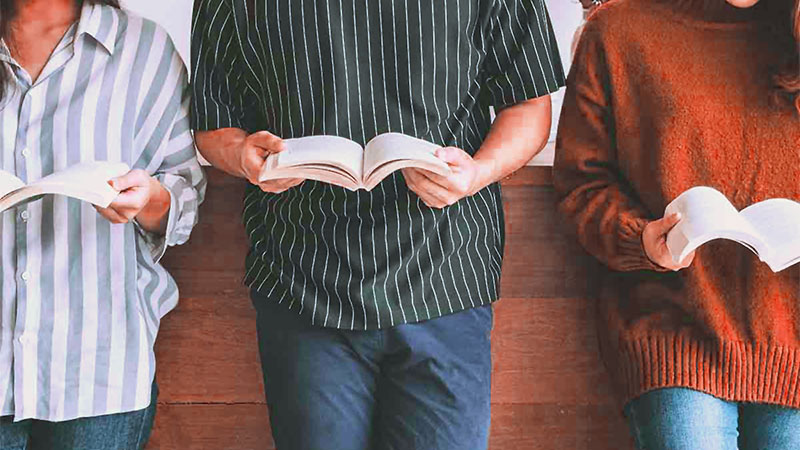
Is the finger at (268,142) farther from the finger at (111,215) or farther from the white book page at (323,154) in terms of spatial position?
the finger at (111,215)

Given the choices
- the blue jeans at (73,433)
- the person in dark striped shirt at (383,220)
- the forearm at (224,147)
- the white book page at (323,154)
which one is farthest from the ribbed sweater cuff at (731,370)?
the blue jeans at (73,433)

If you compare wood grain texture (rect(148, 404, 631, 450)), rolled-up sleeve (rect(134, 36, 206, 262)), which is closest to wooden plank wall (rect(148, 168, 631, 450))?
wood grain texture (rect(148, 404, 631, 450))

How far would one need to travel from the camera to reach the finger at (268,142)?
1127 millimetres

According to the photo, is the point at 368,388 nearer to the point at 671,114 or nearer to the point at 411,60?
the point at 411,60

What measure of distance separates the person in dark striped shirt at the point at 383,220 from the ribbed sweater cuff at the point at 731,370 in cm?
24

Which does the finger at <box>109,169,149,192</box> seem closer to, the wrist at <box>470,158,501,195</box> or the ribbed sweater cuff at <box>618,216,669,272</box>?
the wrist at <box>470,158,501,195</box>

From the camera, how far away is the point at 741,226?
1.05 meters

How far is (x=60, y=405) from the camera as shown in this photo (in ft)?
4.03

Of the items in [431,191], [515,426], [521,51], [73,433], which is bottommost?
[515,426]

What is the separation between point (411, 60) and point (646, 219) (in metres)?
0.38

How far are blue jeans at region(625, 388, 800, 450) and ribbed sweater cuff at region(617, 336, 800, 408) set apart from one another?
0.05 feet

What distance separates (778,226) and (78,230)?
904 millimetres

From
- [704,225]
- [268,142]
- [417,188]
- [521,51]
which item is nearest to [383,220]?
[417,188]

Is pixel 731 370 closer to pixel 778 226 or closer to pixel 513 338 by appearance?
pixel 778 226
